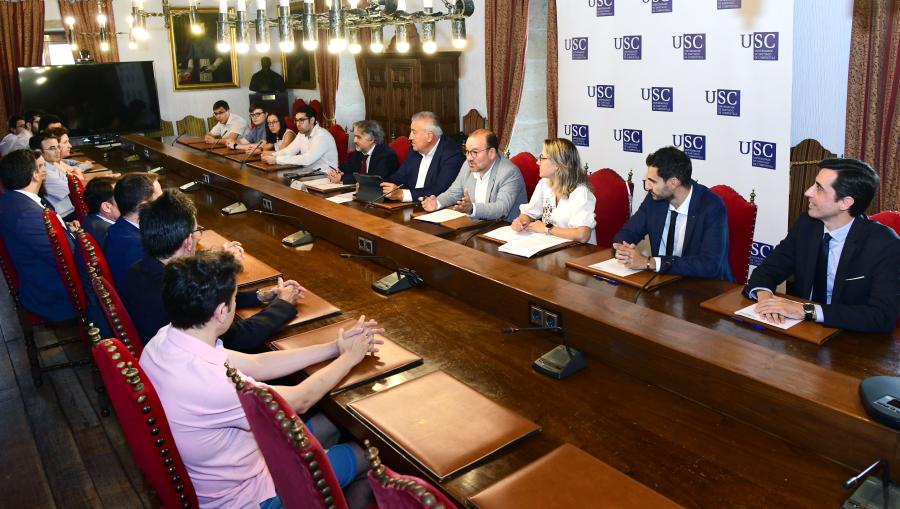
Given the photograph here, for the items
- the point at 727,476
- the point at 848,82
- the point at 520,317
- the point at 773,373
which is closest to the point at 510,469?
the point at 727,476

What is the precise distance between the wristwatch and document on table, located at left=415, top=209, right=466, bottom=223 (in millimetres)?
1796

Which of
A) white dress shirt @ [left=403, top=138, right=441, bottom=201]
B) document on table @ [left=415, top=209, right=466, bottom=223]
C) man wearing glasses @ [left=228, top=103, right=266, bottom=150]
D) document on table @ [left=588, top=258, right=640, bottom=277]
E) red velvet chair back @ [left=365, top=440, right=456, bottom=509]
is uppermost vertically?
man wearing glasses @ [left=228, top=103, right=266, bottom=150]

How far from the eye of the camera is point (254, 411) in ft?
4.44

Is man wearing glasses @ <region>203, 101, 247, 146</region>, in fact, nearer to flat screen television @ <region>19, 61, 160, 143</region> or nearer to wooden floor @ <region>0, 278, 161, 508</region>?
flat screen television @ <region>19, 61, 160, 143</region>

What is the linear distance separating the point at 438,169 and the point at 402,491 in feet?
12.3

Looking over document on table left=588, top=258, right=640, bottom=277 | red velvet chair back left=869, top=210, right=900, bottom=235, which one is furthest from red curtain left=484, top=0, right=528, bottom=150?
red velvet chair back left=869, top=210, right=900, bottom=235

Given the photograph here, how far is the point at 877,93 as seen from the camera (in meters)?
3.76

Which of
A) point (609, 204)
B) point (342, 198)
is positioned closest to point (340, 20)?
point (342, 198)

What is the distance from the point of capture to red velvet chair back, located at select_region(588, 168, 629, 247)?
147 inches

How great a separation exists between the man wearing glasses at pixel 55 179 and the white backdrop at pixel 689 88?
12.0 ft

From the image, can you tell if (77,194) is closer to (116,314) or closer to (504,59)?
(116,314)

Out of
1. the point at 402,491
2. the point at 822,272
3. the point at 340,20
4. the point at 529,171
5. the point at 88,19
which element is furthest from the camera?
the point at 88,19

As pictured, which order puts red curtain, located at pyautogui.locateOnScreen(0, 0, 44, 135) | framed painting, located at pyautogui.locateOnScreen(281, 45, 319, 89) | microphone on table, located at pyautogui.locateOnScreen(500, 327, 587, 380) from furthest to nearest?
framed painting, located at pyautogui.locateOnScreen(281, 45, 319, 89), red curtain, located at pyautogui.locateOnScreen(0, 0, 44, 135), microphone on table, located at pyautogui.locateOnScreen(500, 327, 587, 380)

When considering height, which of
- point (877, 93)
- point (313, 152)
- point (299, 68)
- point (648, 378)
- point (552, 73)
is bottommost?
point (648, 378)
